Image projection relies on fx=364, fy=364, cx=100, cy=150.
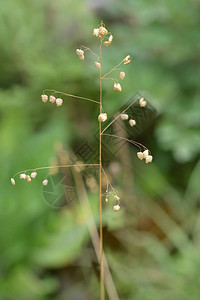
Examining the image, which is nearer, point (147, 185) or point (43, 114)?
point (147, 185)

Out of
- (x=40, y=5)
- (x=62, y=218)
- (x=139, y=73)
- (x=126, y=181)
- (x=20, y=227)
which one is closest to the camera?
(x=20, y=227)

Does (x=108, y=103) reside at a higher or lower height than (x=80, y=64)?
lower

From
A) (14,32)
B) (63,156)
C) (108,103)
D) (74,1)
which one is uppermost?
(74,1)

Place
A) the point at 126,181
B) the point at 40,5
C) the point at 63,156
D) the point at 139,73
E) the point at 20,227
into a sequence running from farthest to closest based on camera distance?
the point at 40,5
the point at 139,73
the point at 126,181
the point at 20,227
the point at 63,156

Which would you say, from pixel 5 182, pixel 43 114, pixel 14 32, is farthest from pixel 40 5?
pixel 5 182

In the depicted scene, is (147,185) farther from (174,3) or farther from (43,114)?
(174,3)

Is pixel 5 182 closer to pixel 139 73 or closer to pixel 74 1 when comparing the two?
pixel 139 73
